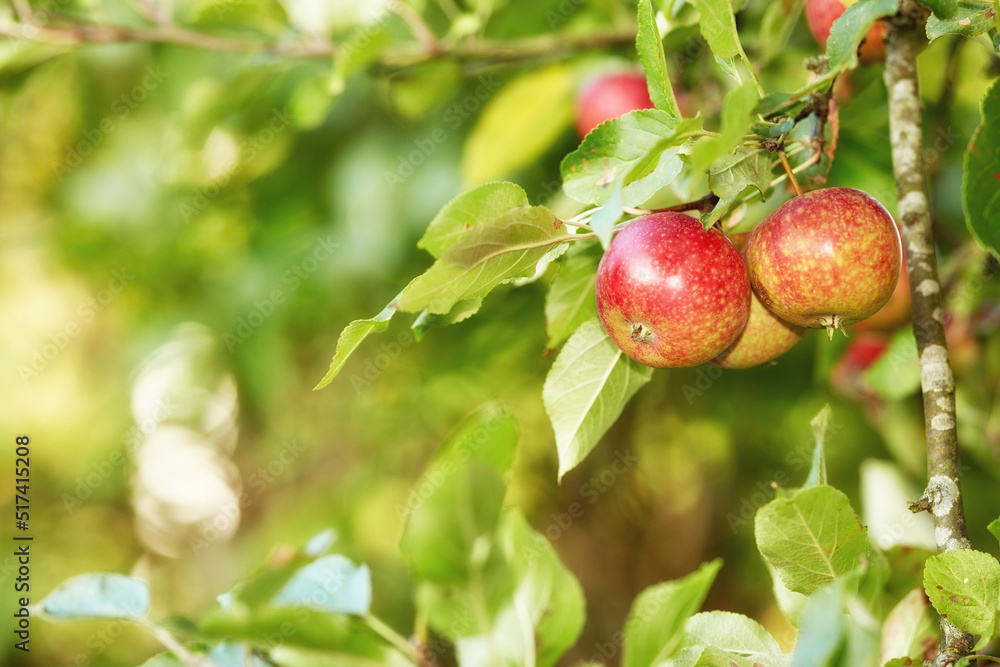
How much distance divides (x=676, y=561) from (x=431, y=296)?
2491 millimetres

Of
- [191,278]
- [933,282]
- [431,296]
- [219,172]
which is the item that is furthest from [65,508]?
[933,282]

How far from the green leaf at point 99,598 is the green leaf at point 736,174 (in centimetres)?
64

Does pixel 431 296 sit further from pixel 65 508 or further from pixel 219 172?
pixel 65 508

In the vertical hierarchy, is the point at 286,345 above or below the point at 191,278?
below

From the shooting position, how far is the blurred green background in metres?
1.61

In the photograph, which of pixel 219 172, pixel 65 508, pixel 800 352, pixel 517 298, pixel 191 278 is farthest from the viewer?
pixel 65 508

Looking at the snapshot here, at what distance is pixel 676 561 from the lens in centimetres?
286
